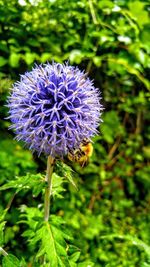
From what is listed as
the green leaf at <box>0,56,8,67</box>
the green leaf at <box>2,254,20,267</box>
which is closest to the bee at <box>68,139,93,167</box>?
the green leaf at <box>2,254,20,267</box>

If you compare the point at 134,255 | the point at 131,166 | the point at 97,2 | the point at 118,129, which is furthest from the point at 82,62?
the point at 134,255

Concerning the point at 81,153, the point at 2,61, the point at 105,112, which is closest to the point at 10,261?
the point at 81,153

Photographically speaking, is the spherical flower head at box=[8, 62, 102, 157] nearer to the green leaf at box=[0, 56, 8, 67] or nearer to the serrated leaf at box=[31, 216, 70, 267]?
the serrated leaf at box=[31, 216, 70, 267]

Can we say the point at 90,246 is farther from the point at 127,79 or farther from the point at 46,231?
the point at 46,231

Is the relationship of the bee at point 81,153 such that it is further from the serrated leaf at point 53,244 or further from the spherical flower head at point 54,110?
the serrated leaf at point 53,244

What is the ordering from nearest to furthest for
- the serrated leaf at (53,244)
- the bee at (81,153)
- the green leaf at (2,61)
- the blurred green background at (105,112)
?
the serrated leaf at (53,244)
the bee at (81,153)
the green leaf at (2,61)
the blurred green background at (105,112)

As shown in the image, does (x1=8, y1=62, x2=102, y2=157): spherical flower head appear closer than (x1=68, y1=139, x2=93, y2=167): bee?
Yes

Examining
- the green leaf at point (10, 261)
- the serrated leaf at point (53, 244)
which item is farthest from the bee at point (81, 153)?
the green leaf at point (10, 261)
